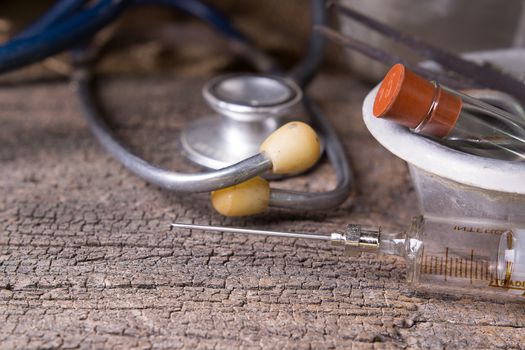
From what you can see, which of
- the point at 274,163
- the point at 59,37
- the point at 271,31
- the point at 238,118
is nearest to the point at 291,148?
the point at 274,163

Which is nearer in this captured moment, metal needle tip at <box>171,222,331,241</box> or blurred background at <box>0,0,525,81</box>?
metal needle tip at <box>171,222,331,241</box>

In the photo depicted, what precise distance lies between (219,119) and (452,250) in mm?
353

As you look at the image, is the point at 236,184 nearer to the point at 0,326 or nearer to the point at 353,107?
the point at 0,326

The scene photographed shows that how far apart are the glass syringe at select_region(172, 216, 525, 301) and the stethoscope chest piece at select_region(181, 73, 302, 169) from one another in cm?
19

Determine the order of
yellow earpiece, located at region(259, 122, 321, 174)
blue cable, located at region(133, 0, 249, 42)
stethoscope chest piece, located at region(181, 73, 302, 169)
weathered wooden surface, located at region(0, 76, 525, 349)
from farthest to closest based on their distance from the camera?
blue cable, located at region(133, 0, 249, 42) → stethoscope chest piece, located at region(181, 73, 302, 169) → yellow earpiece, located at region(259, 122, 321, 174) → weathered wooden surface, located at region(0, 76, 525, 349)

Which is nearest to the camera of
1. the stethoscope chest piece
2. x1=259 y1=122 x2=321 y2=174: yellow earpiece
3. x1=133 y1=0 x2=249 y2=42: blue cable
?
x1=259 y1=122 x2=321 y2=174: yellow earpiece

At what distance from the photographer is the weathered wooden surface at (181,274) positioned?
1.58 ft

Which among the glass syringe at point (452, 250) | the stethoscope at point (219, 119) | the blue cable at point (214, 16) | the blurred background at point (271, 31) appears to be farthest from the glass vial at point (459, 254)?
the blue cable at point (214, 16)

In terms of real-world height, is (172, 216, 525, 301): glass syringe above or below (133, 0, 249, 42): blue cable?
below

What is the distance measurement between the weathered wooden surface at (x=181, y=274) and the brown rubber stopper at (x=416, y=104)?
0.15 meters

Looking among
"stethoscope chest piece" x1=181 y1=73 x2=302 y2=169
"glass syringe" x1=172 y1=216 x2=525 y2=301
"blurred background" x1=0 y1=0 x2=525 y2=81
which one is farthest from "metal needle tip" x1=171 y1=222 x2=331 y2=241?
"blurred background" x1=0 y1=0 x2=525 y2=81

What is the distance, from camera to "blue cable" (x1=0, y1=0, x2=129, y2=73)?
0.71 m

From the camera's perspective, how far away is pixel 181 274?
1.79 ft

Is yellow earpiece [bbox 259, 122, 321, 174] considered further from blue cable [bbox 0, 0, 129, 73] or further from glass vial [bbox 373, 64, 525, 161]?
blue cable [bbox 0, 0, 129, 73]
